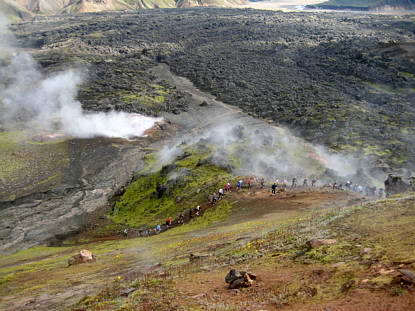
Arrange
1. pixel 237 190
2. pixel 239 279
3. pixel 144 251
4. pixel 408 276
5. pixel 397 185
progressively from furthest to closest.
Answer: pixel 237 190, pixel 397 185, pixel 144 251, pixel 239 279, pixel 408 276

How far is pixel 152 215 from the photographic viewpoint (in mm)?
56625

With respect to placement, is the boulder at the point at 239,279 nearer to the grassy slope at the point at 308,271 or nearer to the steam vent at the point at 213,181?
the steam vent at the point at 213,181

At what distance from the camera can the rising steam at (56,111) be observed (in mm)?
98875

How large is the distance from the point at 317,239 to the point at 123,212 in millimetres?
42871

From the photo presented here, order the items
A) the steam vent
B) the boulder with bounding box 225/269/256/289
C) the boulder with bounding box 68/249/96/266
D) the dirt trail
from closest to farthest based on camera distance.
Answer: the boulder with bounding box 225/269/256/289
the steam vent
the dirt trail
the boulder with bounding box 68/249/96/266

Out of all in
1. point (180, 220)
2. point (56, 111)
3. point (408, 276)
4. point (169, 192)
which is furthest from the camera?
point (56, 111)

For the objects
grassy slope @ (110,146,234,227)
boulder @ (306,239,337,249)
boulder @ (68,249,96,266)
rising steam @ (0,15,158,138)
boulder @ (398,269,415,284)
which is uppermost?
boulder @ (398,269,415,284)

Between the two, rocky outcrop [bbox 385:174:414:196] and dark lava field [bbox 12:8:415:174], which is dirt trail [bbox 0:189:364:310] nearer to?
rocky outcrop [bbox 385:174:414:196]

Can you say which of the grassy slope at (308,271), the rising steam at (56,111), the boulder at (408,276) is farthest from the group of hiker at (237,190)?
the rising steam at (56,111)

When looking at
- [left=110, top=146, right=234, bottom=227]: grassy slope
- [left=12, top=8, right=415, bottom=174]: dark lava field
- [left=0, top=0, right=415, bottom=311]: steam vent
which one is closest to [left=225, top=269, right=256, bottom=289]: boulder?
[left=0, top=0, right=415, bottom=311]: steam vent

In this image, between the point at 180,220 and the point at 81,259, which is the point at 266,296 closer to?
the point at 81,259

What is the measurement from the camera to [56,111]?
11050cm

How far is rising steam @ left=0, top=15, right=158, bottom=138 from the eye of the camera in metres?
98.9

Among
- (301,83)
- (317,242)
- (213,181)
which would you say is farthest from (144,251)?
(301,83)
